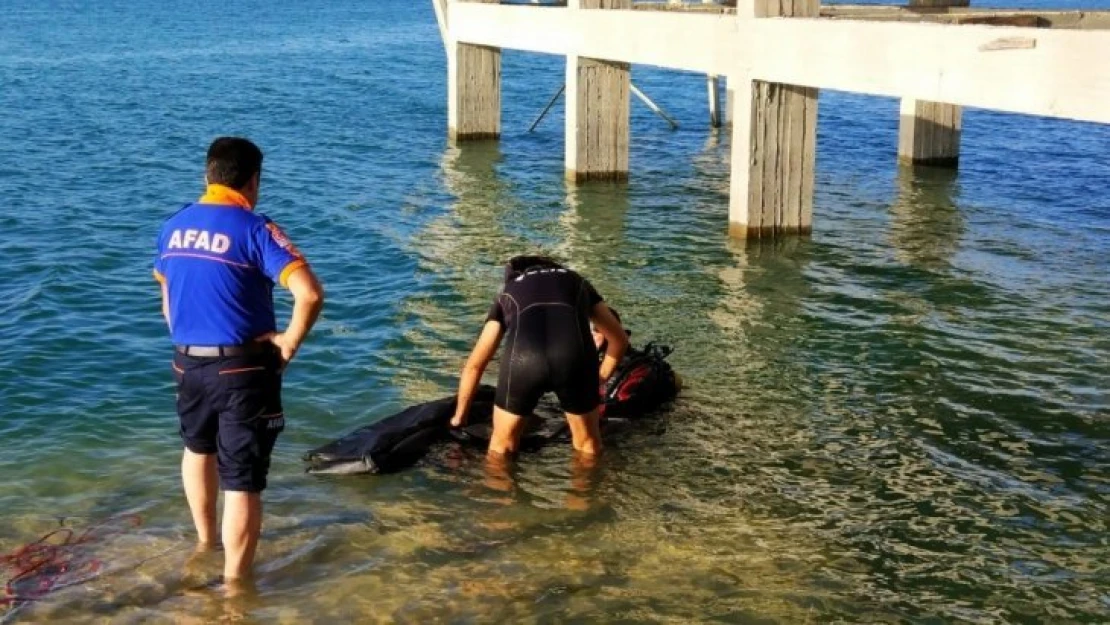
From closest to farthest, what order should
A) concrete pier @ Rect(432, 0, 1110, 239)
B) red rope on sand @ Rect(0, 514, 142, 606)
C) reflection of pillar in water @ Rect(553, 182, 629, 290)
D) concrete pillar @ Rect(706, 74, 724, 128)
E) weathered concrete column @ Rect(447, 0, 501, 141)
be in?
1. red rope on sand @ Rect(0, 514, 142, 606)
2. concrete pier @ Rect(432, 0, 1110, 239)
3. reflection of pillar in water @ Rect(553, 182, 629, 290)
4. weathered concrete column @ Rect(447, 0, 501, 141)
5. concrete pillar @ Rect(706, 74, 724, 128)

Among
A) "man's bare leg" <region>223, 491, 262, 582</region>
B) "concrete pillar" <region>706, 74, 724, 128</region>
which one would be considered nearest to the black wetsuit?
"man's bare leg" <region>223, 491, 262, 582</region>

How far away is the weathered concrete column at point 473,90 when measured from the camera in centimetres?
2489

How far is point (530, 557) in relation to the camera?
24.8 feet

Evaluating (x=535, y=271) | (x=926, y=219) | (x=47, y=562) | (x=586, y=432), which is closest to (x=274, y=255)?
(x=535, y=271)

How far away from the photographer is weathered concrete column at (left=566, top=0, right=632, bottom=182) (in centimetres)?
1973

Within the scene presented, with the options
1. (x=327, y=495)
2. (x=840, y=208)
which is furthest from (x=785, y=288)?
(x=327, y=495)

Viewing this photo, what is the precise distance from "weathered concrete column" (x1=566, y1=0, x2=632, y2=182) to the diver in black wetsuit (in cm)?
1175

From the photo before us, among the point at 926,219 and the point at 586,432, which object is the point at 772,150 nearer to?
the point at 926,219

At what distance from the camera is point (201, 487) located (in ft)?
22.4

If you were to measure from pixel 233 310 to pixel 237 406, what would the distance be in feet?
1.51

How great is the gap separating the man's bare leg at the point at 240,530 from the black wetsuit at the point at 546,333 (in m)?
2.02

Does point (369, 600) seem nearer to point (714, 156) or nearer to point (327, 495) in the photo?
point (327, 495)

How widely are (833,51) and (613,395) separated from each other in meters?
5.76

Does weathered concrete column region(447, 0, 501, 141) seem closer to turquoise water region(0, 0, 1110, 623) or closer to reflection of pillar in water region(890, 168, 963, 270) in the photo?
turquoise water region(0, 0, 1110, 623)
